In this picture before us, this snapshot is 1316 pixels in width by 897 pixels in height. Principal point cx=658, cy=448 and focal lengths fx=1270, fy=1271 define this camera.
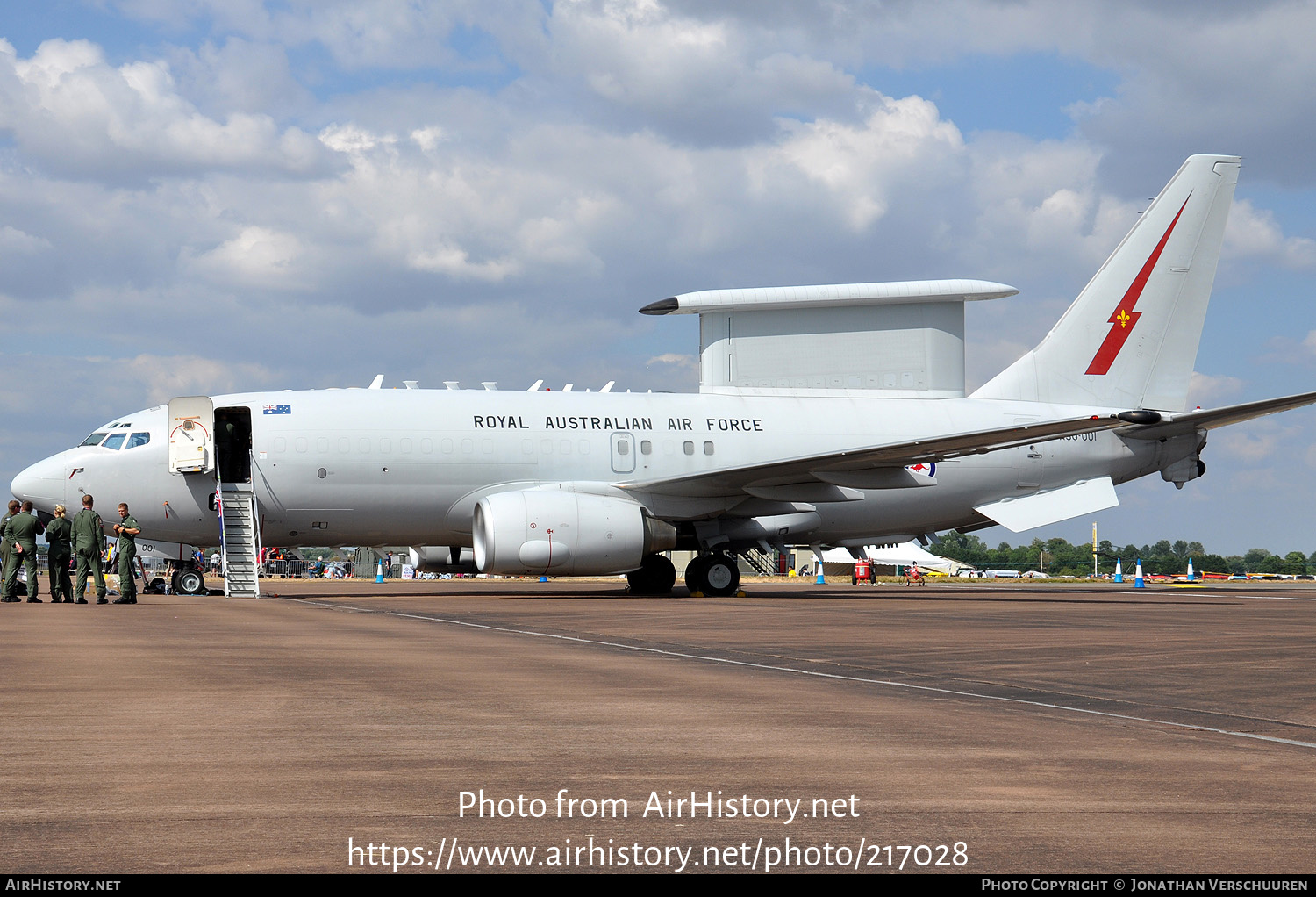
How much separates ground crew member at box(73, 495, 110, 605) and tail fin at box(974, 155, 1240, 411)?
775 inches

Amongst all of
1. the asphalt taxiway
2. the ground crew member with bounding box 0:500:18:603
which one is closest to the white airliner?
the ground crew member with bounding box 0:500:18:603

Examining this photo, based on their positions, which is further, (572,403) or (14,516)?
(572,403)

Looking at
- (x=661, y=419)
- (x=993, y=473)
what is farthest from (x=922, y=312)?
(x=661, y=419)

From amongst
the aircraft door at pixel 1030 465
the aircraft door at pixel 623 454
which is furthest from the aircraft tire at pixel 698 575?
the aircraft door at pixel 1030 465

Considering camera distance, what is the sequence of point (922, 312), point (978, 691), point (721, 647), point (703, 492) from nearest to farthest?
point (978, 691) < point (721, 647) < point (703, 492) < point (922, 312)

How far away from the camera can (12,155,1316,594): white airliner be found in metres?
23.6

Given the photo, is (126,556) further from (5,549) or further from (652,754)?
(652,754)

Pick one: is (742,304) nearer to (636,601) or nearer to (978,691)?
(636,601)

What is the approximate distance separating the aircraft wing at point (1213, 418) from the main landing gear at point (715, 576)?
28.3ft

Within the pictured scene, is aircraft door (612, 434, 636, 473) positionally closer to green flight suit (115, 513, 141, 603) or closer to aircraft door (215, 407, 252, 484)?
aircraft door (215, 407, 252, 484)

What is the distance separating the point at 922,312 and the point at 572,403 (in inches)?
482

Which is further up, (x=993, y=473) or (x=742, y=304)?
(x=742, y=304)

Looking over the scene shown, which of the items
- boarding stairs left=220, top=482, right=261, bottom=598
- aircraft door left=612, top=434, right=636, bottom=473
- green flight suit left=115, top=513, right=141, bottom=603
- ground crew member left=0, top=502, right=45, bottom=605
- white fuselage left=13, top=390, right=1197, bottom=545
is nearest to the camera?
green flight suit left=115, top=513, right=141, bottom=603

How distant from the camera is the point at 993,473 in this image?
28297mm
